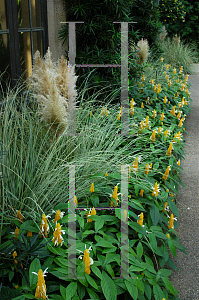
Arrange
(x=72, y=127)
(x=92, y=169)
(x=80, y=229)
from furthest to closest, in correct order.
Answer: (x=72, y=127)
(x=92, y=169)
(x=80, y=229)

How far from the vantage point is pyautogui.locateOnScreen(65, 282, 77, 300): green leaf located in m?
1.05

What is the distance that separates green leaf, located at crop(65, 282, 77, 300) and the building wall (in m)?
3.27

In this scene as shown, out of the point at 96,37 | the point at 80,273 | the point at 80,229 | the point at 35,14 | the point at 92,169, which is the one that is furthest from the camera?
the point at 96,37

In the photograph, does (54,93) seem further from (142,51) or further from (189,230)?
(142,51)

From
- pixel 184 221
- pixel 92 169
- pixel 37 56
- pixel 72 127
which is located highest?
pixel 37 56

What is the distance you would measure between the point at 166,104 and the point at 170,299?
2.80m

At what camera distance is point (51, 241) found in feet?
4.12

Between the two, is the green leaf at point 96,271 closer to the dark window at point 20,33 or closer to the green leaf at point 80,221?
the green leaf at point 80,221

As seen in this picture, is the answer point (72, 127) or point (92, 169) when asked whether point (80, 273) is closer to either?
point (92, 169)

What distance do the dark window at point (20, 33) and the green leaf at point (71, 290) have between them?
6.43ft

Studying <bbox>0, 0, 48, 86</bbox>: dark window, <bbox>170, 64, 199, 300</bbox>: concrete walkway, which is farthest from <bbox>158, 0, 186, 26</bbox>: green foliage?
<bbox>170, 64, 199, 300</bbox>: concrete walkway

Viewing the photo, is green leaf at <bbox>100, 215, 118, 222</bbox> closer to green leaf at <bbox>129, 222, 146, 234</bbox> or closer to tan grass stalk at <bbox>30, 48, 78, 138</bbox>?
green leaf at <bbox>129, 222, 146, 234</bbox>

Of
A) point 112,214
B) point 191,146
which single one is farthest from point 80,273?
point 191,146

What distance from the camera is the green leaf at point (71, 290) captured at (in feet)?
3.44
